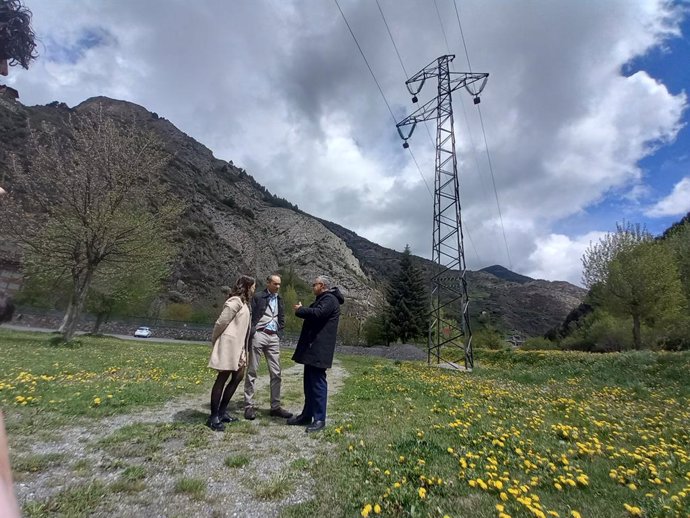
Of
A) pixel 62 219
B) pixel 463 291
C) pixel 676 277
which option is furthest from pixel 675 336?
pixel 62 219

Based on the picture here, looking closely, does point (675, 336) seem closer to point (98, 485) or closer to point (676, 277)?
point (676, 277)

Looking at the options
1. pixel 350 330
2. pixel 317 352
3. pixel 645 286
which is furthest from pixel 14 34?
pixel 350 330

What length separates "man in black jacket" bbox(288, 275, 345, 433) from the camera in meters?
6.50

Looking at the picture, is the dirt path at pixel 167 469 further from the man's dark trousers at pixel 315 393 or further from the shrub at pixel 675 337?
the shrub at pixel 675 337

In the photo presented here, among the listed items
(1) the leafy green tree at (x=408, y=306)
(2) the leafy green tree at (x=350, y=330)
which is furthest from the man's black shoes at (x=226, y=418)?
(2) the leafy green tree at (x=350, y=330)

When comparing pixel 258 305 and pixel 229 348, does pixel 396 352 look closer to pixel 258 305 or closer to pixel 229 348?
pixel 258 305

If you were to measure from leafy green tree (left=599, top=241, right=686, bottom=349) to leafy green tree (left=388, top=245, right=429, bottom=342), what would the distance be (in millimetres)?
26840

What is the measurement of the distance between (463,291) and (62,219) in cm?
2169

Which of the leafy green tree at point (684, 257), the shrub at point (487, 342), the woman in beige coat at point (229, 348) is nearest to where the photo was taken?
the woman in beige coat at point (229, 348)

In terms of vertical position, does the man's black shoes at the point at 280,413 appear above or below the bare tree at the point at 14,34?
below

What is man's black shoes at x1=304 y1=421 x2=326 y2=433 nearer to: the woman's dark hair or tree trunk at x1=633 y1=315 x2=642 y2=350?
the woman's dark hair

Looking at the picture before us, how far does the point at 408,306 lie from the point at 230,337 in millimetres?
51126

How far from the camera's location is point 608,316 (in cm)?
3931

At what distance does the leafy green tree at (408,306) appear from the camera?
5469cm
